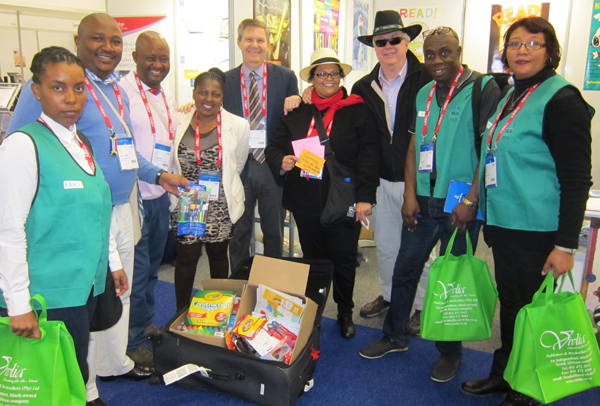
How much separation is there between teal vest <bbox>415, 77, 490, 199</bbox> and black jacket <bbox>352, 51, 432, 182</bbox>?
1.06ft

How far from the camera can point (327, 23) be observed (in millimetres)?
4441

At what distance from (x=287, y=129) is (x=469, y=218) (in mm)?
1129

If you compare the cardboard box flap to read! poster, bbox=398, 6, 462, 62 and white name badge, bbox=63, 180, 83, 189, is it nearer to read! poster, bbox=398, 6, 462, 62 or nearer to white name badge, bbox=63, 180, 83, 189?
white name badge, bbox=63, 180, 83, 189

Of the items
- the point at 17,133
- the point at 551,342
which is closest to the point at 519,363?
the point at 551,342

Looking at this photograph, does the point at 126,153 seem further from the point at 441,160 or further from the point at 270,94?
the point at 441,160

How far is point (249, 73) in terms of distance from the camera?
2.70 m

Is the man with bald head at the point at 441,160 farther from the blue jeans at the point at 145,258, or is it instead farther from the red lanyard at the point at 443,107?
the blue jeans at the point at 145,258

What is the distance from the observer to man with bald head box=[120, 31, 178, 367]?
2.11 metres

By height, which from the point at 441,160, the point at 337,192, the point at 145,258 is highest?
the point at 441,160

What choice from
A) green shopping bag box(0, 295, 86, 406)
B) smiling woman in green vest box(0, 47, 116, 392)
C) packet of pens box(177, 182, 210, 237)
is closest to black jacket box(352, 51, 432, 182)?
packet of pens box(177, 182, 210, 237)

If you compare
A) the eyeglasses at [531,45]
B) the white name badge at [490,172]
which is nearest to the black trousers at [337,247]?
the white name badge at [490,172]

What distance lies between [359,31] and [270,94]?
9.40 ft

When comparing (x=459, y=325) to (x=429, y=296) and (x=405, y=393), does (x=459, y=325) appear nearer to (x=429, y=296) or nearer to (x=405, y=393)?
(x=429, y=296)

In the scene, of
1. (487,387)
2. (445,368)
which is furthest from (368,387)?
(487,387)
